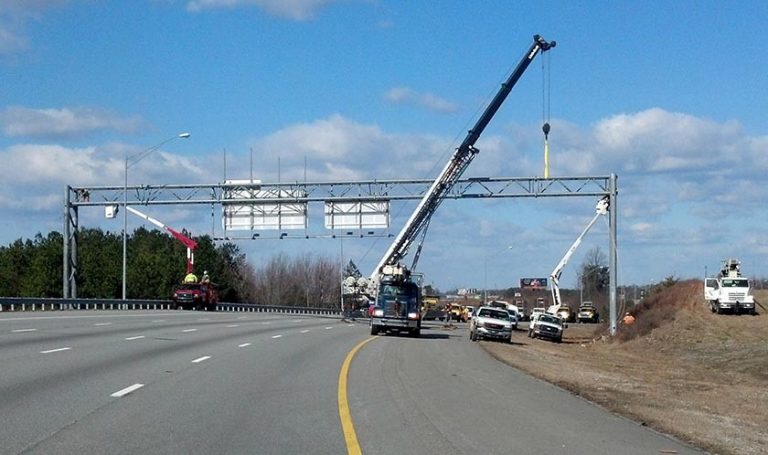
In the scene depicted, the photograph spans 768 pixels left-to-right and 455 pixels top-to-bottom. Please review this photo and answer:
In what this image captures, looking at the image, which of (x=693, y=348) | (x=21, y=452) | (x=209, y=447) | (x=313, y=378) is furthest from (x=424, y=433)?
(x=693, y=348)

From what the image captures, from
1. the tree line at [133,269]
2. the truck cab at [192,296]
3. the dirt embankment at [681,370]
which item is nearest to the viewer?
the dirt embankment at [681,370]

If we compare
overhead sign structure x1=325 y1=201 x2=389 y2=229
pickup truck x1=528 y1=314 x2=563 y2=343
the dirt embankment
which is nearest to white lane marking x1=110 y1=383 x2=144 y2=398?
the dirt embankment

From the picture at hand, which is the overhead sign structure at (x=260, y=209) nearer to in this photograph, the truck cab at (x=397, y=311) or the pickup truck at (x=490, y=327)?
the pickup truck at (x=490, y=327)

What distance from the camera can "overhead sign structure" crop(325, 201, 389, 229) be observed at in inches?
2414

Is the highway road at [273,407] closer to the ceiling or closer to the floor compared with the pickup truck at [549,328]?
→ closer to the ceiling

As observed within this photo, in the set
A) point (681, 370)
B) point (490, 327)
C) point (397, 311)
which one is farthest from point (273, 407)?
point (490, 327)

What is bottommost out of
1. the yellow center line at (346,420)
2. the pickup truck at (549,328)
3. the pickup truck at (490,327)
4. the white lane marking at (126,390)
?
the pickup truck at (549,328)

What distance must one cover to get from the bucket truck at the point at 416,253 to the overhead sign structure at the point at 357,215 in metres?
4.13

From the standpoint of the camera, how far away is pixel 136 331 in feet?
117

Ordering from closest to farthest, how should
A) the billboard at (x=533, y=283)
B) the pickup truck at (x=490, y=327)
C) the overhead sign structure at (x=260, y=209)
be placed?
1. the pickup truck at (x=490, y=327)
2. the overhead sign structure at (x=260, y=209)
3. the billboard at (x=533, y=283)

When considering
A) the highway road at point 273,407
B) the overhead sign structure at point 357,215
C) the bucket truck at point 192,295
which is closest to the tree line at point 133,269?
the bucket truck at point 192,295

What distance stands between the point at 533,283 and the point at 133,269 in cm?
7839

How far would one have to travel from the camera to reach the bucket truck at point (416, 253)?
149 ft

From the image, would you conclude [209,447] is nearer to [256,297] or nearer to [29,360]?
[29,360]
